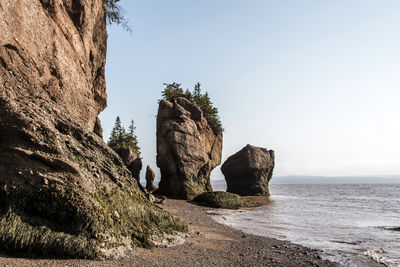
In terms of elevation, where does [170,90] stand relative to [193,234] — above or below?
above

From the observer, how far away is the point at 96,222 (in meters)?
6.95

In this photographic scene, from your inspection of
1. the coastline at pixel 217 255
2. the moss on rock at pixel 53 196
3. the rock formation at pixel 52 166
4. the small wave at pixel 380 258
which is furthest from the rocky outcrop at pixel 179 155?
the moss on rock at pixel 53 196

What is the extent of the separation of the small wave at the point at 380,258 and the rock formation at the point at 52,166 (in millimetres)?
6928

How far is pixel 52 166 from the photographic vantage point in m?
7.04

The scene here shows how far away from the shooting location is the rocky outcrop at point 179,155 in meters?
29.0

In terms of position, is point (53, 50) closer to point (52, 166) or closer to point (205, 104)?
point (52, 166)

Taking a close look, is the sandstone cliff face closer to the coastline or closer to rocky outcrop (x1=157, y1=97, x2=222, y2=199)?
the coastline

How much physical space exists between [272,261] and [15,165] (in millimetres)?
7534

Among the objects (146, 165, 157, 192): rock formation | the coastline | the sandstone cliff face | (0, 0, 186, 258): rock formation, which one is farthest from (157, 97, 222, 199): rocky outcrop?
(0, 0, 186, 258): rock formation

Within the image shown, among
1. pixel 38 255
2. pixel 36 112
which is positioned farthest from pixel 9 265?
pixel 36 112

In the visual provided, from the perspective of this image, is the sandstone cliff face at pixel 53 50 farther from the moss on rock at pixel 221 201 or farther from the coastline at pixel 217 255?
the moss on rock at pixel 221 201

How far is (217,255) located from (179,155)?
21.4 meters

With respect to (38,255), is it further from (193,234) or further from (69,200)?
(193,234)

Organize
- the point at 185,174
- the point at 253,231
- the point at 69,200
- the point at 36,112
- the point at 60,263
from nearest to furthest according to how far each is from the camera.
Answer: the point at 60,263 → the point at 69,200 → the point at 36,112 → the point at 253,231 → the point at 185,174
